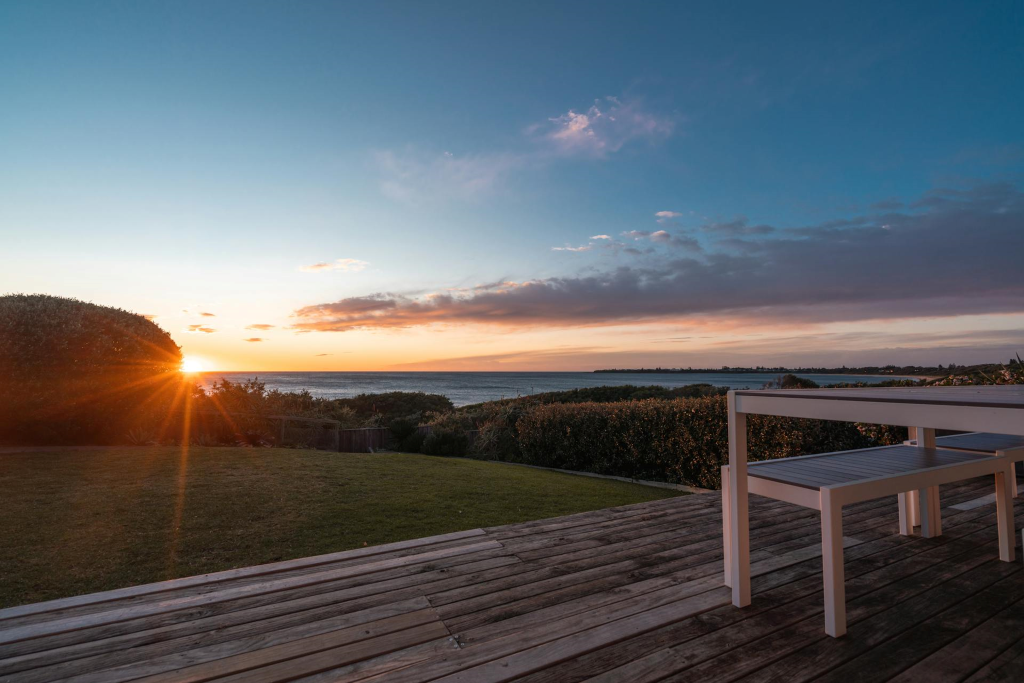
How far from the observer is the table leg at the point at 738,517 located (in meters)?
2.05

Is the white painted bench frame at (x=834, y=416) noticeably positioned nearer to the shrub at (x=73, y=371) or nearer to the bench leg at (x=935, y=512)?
the bench leg at (x=935, y=512)

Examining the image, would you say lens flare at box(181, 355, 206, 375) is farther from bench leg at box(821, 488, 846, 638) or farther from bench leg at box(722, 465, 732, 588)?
bench leg at box(821, 488, 846, 638)

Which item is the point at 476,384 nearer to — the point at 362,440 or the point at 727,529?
the point at 362,440

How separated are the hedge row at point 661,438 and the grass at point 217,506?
607mm

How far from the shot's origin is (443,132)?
24.4 feet

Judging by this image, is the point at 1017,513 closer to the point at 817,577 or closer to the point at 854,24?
the point at 817,577

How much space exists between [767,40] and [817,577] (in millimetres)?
6743

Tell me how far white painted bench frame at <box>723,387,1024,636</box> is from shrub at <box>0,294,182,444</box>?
915cm

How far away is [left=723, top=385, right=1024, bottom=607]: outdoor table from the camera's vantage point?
1308mm

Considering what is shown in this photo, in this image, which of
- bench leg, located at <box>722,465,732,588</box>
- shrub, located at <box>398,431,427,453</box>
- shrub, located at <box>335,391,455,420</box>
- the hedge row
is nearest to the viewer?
bench leg, located at <box>722,465,732,588</box>

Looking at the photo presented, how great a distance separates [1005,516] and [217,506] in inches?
232

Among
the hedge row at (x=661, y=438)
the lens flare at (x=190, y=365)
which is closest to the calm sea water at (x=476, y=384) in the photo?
the hedge row at (x=661, y=438)

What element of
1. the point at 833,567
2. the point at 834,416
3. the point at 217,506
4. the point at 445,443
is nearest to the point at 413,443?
the point at 445,443

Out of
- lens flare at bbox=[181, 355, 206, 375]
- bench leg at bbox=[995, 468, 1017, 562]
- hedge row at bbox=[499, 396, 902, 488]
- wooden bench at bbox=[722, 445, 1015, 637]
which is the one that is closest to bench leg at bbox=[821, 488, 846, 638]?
wooden bench at bbox=[722, 445, 1015, 637]
